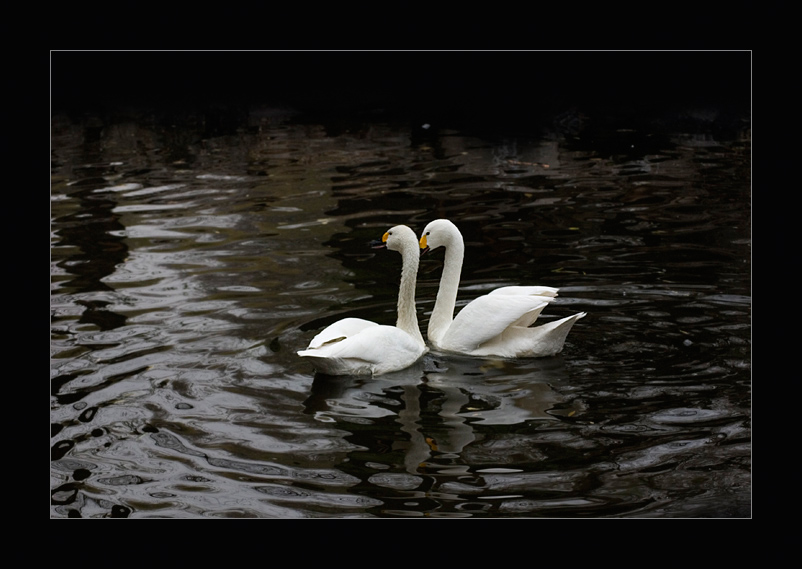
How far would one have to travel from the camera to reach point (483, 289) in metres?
8.76

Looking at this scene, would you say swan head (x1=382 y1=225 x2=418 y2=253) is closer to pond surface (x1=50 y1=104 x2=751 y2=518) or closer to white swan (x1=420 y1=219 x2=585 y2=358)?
white swan (x1=420 y1=219 x2=585 y2=358)

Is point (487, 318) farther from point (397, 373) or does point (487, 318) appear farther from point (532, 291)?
point (397, 373)

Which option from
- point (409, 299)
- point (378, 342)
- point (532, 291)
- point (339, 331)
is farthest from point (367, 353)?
point (532, 291)

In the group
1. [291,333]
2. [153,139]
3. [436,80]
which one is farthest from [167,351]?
[153,139]

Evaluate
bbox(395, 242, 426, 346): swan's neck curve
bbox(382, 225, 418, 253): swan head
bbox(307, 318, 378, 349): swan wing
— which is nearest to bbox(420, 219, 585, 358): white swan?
bbox(395, 242, 426, 346): swan's neck curve

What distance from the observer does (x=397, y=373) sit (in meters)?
6.84

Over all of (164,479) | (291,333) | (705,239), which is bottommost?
(164,479)

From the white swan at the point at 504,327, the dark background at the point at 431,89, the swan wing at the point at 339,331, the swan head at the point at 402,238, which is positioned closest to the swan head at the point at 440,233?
the white swan at the point at 504,327

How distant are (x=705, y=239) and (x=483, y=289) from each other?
2733mm

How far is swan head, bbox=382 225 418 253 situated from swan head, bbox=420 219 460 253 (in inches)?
12.8

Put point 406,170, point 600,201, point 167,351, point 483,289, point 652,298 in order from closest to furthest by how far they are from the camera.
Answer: point 167,351 → point 652,298 → point 483,289 → point 600,201 → point 406,170

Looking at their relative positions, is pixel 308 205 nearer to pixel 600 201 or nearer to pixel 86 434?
pixel 600 201

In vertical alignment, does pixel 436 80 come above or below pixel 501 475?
above

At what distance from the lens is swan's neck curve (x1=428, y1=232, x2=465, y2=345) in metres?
7.50
